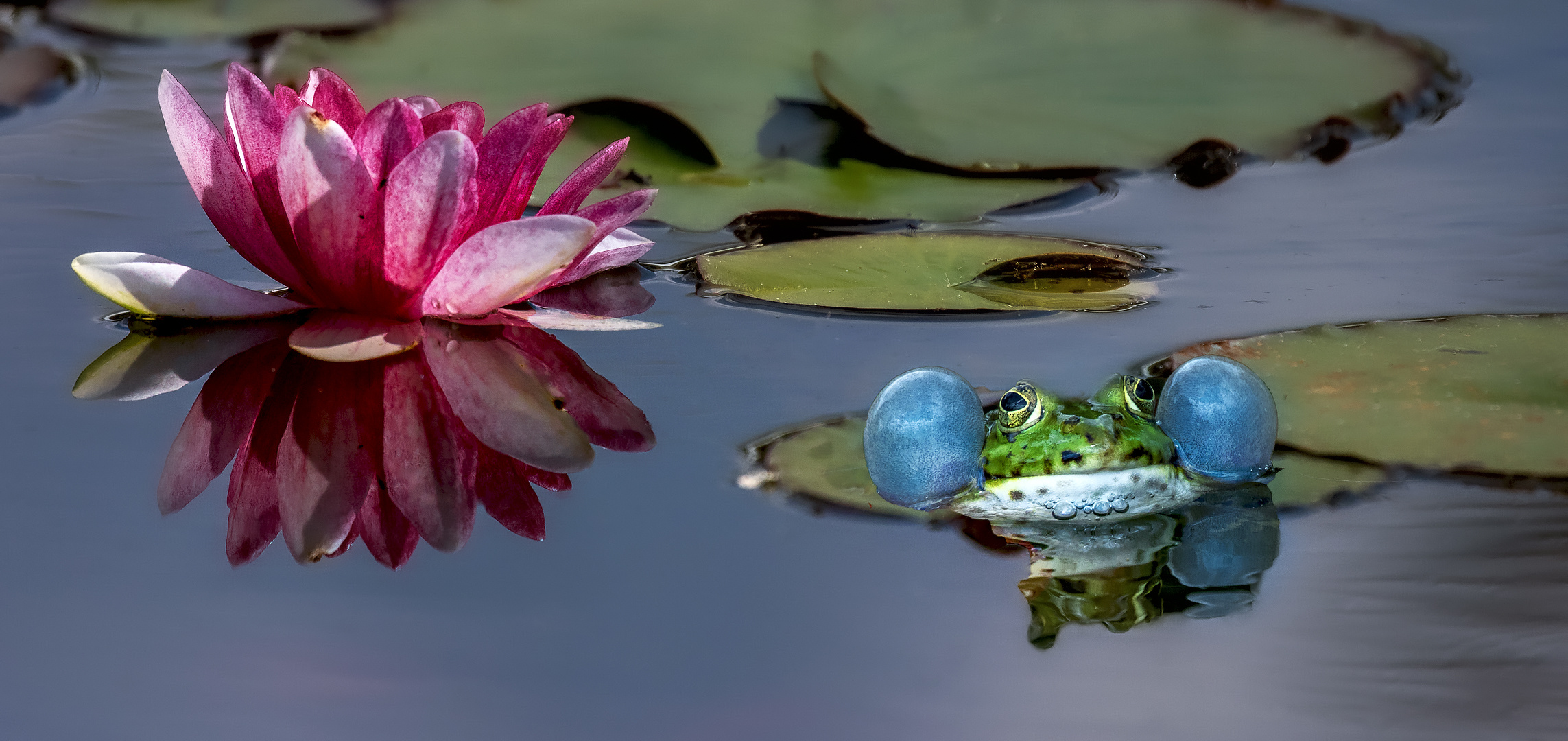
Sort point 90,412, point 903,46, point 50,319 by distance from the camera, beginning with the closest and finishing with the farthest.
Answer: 1. point 90,412
2. point 50,319
3. point 903,46

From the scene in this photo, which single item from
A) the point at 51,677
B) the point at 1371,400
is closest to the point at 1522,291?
the point at 1371,400

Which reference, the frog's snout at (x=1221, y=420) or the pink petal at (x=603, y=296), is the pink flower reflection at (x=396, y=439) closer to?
the pink petal at (x=603, y=296)

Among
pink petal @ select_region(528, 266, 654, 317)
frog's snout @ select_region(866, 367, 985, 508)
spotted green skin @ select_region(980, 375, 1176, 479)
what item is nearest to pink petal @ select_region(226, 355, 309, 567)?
pink petal @ select_region(528, 266, 654, 317)

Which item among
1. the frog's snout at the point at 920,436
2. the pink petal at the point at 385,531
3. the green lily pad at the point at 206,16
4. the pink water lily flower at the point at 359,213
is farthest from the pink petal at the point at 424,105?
the green lily pad at the point at 206,16

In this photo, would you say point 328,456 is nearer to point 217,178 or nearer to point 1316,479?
point 217,178

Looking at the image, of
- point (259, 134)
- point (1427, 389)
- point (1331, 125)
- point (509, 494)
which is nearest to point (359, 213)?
point (259, 134)

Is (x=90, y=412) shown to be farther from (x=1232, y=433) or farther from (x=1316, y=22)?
(x=1316, y=22)

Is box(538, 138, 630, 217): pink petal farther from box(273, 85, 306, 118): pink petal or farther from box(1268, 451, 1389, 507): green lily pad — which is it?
box(1268, 451, 1389, 507): green lily pad
